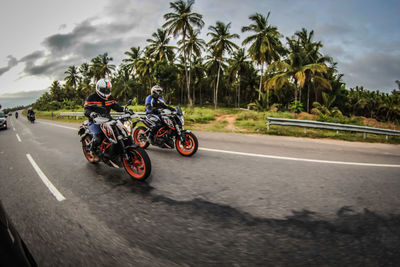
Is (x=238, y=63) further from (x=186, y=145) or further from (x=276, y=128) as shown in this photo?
(x=186, y=145)

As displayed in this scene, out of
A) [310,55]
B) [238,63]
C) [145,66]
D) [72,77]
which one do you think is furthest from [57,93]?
[310,55]

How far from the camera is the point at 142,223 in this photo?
2.30 m

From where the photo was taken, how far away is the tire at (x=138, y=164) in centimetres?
346

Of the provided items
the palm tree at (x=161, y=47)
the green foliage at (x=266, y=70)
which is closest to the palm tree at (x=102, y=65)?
the green foliage at (x=266, y=70)

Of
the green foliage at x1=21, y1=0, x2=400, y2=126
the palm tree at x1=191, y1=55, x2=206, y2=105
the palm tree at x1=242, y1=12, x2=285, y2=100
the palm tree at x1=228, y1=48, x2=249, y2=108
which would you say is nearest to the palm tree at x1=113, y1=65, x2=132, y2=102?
the green foliage at x1=21, y1=0, x2=400, y2=126

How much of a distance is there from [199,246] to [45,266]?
1.32 meters

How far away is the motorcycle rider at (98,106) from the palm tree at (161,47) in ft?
115

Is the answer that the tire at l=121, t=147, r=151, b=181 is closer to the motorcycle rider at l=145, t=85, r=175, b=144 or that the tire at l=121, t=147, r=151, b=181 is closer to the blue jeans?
the blue jeans

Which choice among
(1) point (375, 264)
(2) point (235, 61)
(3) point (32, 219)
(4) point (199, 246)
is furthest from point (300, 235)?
(2) point (235, 61)

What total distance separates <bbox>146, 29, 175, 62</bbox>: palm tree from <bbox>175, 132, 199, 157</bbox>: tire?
35.1 metres

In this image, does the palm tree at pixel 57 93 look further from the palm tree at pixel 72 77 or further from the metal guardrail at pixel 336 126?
the metal guardrail at pixel 336 126

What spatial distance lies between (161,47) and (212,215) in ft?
130

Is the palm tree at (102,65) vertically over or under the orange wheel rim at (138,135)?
over

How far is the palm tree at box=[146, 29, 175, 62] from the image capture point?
3703 centimetres
